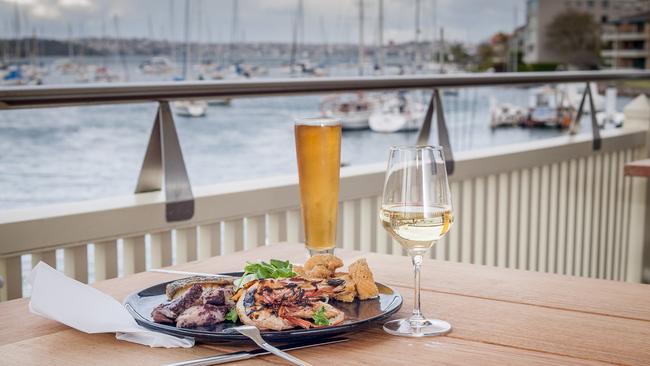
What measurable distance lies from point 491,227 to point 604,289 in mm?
2028

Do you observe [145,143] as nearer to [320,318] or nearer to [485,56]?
[485,56]

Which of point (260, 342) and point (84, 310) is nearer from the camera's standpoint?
point (260, 342)

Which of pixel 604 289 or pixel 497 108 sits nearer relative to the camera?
pixel 604 289

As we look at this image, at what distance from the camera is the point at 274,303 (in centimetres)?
94

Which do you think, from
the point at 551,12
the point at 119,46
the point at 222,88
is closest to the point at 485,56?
the point at 551,12

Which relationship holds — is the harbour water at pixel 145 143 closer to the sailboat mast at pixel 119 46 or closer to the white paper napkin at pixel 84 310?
the sailboat mast at pixel 119 46

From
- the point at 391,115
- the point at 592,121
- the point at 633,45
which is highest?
the point at 633,45

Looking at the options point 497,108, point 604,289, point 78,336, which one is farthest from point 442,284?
point 497,108

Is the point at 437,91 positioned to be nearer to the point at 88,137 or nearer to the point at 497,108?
the point at 88,137

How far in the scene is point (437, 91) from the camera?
2.76m

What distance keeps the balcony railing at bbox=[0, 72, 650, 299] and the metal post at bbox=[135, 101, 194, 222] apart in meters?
0.02

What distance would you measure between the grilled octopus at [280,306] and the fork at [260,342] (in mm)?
28

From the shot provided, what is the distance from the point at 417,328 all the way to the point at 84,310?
408mm

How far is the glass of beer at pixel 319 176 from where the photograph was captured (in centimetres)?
125
